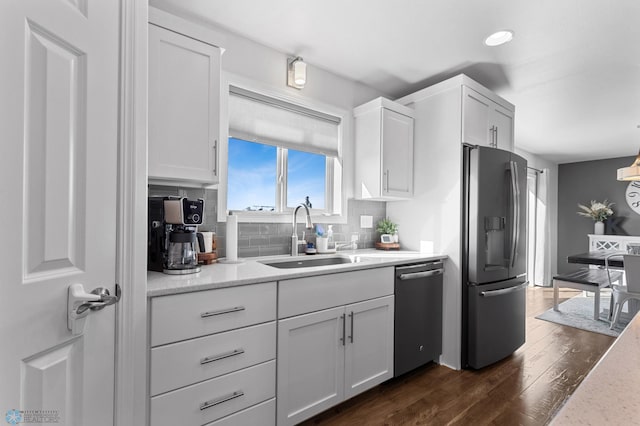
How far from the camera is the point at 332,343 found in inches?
74.0

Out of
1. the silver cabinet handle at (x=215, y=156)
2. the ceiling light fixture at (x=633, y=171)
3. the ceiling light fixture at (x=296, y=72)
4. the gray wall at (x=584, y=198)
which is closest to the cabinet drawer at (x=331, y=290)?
the silver cabinet handle at (x=215, y=156)

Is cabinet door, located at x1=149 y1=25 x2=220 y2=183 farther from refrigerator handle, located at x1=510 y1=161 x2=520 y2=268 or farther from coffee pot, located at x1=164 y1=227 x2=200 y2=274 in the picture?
refrigerator handle, located at x1=510 y1=161 x2=520 y2=268

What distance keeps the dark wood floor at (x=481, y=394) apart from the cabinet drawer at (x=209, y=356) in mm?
671

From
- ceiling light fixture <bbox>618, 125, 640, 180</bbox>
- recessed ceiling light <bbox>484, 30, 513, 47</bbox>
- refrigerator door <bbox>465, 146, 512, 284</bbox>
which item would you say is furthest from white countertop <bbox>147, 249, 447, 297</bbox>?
ceiling light fixture <bbox>618, 125, 640, 180</bbox>

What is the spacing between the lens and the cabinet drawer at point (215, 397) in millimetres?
1319

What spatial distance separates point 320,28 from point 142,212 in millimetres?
1706

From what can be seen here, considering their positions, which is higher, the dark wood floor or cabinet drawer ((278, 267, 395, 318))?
cabinet drawer ((278, 267, 395, 318))

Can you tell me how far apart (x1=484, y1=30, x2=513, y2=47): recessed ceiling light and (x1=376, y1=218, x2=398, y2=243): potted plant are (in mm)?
1623

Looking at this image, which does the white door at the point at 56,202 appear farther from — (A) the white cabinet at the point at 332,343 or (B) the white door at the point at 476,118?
(B) the white door at the point at 476,118

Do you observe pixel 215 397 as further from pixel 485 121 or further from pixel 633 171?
pixel 633 171

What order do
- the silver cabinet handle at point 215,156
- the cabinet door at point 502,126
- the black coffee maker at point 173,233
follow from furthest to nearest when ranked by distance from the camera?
the cabinet door at point 502,126 < the silver cabinet handle at point 215,156 < the black coffee maker at point 173,233

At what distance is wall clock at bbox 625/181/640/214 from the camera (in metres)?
5.99

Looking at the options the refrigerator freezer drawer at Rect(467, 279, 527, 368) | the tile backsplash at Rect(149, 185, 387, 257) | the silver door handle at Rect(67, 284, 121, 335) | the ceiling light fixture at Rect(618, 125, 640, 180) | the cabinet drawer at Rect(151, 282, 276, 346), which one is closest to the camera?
the silver door handle at Rect(67, 284, 121, 335)

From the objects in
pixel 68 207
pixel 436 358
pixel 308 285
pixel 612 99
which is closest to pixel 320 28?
pixel 308 285
